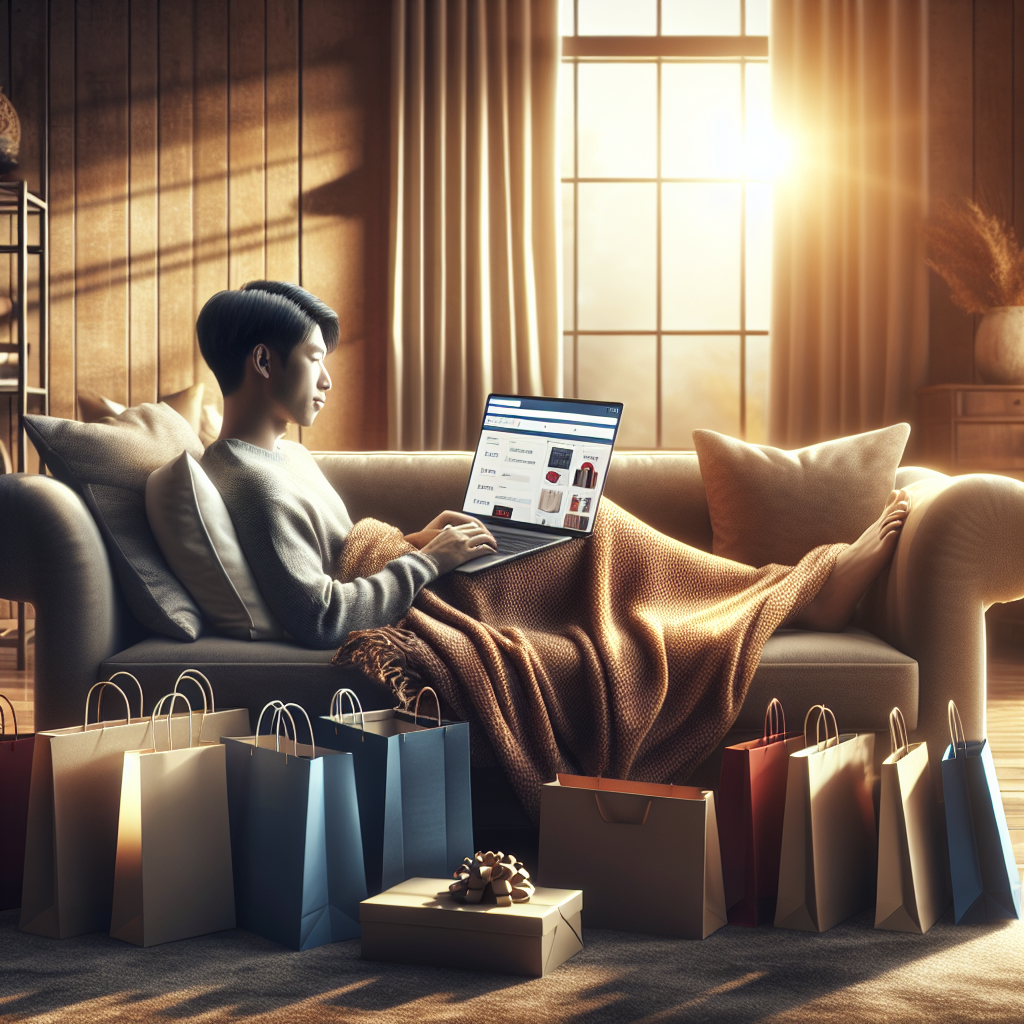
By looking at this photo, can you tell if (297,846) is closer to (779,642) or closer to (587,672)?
(587,672)

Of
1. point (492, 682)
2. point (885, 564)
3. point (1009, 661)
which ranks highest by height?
point (885, 564)

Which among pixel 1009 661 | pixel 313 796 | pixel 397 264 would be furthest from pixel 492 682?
pixel 397 264

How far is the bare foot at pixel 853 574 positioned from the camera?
1778 millimetres

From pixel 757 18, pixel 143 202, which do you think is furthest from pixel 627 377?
pixel 143 202

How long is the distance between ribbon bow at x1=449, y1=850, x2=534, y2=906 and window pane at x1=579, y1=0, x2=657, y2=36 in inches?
154

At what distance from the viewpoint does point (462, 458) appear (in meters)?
2.24

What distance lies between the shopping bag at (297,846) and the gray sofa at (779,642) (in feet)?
0.92

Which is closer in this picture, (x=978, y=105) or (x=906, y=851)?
(x=906, y=851)

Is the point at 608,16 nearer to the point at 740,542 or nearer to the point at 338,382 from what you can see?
the point at 338,382

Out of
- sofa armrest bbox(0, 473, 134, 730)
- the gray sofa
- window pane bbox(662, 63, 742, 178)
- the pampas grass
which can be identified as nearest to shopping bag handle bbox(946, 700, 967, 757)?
the gray sofa

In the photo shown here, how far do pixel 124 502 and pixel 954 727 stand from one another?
4.50 feet

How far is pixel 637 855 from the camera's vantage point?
135cm

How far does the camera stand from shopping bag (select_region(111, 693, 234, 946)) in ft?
4.24

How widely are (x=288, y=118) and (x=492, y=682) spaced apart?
3324 millimetres
